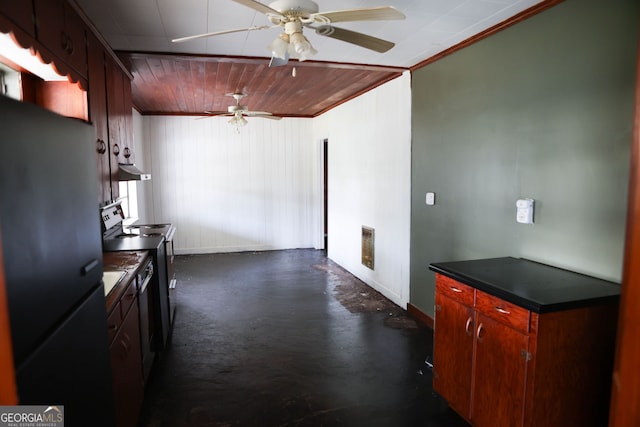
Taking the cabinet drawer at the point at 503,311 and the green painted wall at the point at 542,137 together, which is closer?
the cabinet drawer at the point at 503,311

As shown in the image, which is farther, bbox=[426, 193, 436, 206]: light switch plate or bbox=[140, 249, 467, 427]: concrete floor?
bbox=[426, 193, 436, 206]: light switch plate

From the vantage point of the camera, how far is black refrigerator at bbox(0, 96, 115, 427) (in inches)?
29.4

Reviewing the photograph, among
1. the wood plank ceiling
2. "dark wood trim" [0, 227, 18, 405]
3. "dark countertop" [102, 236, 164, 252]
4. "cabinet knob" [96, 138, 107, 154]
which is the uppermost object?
the wood plank ceiling

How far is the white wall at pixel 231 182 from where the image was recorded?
688 cm

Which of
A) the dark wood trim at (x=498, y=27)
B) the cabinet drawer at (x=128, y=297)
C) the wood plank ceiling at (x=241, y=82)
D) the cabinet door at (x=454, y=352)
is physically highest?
the wood plank ceiling at (x=241, y=82)

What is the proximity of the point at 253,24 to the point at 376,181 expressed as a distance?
8.52 ft

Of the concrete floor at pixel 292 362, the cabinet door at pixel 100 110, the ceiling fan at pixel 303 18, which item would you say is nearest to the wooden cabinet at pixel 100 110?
the cabinet door at pixel 100 110

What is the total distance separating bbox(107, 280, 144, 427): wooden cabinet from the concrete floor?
12.4 inches

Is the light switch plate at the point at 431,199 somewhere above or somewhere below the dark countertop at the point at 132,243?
above

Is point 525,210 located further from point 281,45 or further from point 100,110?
point 100,110

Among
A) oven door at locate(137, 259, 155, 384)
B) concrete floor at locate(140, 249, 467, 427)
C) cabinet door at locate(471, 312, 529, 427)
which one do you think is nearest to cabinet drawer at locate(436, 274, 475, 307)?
cabinet door at locate(471, 312, 529, 427)

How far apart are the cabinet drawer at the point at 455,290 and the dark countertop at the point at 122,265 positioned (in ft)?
5.86

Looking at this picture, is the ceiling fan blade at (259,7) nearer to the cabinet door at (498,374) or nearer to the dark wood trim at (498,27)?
the dark wood trim at (498,27)

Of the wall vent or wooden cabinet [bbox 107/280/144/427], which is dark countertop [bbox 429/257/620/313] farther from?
the wall vent
